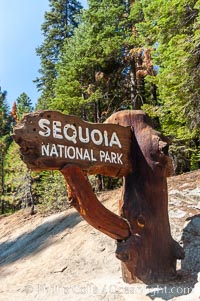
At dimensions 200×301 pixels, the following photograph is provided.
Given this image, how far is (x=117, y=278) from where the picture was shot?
17.6ft

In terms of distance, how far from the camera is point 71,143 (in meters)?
4.64

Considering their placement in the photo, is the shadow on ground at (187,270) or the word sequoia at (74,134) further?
the word sequoia at (74,134)

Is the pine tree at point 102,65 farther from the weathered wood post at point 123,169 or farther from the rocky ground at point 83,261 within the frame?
the weathered wood post at point 123,169

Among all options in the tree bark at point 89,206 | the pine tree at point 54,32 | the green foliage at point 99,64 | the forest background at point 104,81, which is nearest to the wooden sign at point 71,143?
the tree bark at point 89,206

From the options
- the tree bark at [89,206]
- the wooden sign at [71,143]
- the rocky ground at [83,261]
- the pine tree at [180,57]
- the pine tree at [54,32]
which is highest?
the pine tree at [54,32]

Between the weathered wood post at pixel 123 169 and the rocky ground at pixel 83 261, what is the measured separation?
1.34 ft

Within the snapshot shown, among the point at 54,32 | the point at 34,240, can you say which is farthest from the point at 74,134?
the point at 54,32

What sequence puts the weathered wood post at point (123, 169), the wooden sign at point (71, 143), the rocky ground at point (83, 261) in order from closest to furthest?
the wooden sign at point (71, 143) → the weathered wood post at point (123, 169) → the rocky ground at point (83, 261)

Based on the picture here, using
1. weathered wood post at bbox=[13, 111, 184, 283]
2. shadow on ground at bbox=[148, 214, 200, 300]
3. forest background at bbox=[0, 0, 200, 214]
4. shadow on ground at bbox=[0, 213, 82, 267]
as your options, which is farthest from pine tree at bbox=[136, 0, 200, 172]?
shadow on ground at bbox=[0, 213, 82, 267]

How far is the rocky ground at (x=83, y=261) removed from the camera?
4.59 metres

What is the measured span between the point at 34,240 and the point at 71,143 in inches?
227

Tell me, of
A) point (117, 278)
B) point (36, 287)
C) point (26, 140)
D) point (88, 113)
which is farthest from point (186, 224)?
point (88, 113)

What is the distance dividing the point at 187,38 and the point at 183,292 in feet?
17.9

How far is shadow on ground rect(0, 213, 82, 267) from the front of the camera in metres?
8.94
